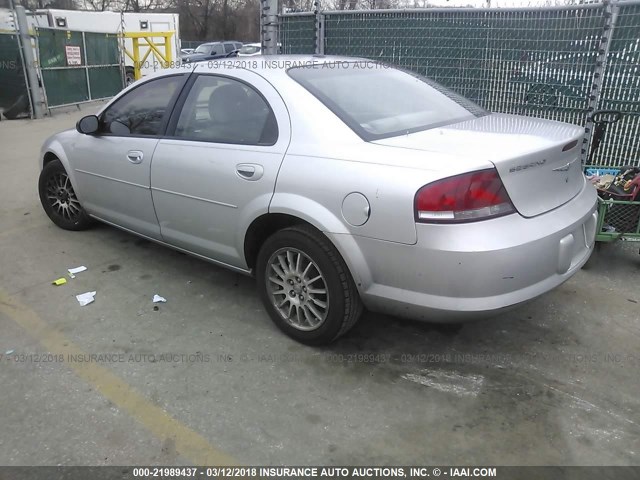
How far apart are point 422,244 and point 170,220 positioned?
201 cm

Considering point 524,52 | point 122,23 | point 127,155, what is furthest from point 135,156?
point 122,23

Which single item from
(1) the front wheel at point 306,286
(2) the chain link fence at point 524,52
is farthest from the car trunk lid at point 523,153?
(2) the chain link fence at point 524,52

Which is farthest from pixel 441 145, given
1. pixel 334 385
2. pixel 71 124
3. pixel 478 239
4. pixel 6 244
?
pixel 71 124

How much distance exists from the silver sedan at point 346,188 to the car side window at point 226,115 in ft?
0.03

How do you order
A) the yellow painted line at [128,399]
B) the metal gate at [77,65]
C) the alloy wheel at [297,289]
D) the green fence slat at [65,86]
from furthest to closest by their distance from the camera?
the green fence slat at [65,86]
the metal gate at [77,65]
the alloy wheel at [297,289]
the yellow painted line at [128,399]

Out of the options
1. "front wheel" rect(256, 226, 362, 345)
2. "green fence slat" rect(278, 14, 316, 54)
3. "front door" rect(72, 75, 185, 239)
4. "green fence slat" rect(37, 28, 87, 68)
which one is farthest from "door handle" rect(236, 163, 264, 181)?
"green fence slat" rect(37, 28, 87, 68)

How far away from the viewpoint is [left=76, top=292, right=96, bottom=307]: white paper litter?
3762 millimetres

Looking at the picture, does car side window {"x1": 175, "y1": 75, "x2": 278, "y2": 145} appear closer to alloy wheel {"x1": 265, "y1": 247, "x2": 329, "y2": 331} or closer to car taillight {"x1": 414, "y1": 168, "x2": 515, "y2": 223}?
alloy wheel {"x1": 265, "y1": 247, "x2": 329, "y2": 331}

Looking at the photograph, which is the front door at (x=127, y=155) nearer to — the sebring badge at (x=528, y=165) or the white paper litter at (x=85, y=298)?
the white paper litter at (x=85, y=298)

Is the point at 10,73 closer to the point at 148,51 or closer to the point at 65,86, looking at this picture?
the point at 65,86

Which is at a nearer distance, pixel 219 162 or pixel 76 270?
pixel 219 162

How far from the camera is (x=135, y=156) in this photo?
12.8 ft

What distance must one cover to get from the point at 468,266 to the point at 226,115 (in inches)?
74.8

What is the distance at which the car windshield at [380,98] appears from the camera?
121 inches
